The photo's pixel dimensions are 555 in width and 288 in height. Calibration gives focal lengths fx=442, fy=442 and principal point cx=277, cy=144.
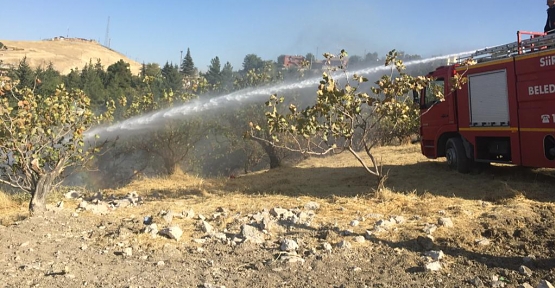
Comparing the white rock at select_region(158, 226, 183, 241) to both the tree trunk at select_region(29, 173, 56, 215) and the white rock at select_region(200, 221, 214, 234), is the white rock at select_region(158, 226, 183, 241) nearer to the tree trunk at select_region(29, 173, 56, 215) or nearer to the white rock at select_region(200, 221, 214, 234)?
the white rock at select_region(200, 221, 214, 234)

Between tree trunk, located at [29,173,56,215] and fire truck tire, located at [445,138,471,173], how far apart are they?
8423 millimetres

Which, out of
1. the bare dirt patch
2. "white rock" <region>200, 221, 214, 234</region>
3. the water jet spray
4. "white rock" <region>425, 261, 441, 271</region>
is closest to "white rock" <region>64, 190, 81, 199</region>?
the bare dirt patch

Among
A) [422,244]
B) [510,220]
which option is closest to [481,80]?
[510,220]

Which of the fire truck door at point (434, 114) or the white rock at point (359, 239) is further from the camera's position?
the fire truck door at point (434, 114)

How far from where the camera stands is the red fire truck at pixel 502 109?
7898 mm

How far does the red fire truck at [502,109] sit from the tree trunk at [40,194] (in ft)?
24.6

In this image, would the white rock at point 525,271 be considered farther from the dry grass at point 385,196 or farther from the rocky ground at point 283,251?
the dry grass at point 385,196

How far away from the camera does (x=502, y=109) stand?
8.77 meters

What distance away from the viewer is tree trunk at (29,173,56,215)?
757 cm

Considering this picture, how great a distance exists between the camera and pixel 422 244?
16.9ft

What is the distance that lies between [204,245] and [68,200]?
223 inches

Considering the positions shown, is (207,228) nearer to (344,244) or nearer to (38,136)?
(344,244)

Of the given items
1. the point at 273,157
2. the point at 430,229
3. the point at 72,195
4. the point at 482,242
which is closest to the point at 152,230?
the point at 430,229

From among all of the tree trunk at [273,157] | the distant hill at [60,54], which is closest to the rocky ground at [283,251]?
the tree trunk at [273,157]
